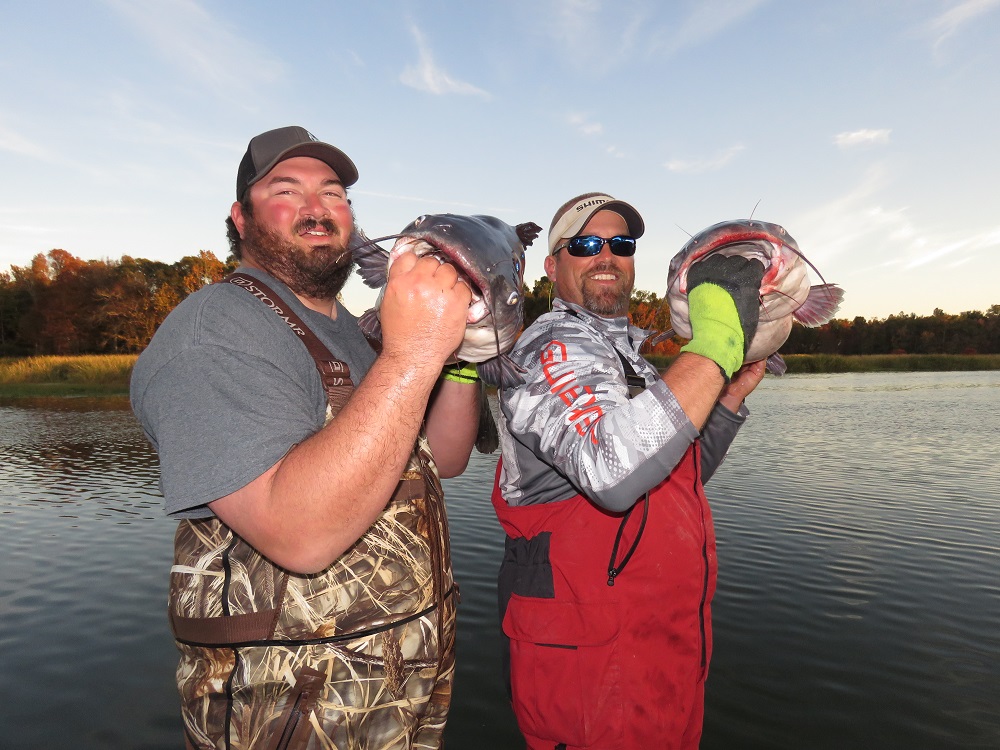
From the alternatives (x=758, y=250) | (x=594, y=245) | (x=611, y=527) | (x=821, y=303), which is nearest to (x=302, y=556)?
(x=611, y=527)

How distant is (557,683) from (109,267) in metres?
90.4

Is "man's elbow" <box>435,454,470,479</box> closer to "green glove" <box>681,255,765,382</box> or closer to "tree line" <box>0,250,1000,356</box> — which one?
"green glove" <box>681,255,765,382</box>

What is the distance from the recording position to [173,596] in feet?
7.63

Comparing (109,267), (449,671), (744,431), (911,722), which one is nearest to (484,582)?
(911,722)

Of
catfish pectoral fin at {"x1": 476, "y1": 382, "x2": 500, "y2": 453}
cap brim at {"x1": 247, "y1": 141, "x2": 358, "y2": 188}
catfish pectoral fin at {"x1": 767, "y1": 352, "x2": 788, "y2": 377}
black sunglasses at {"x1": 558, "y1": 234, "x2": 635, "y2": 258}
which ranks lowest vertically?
catfish pectoral fin at {"x1": 476, "y1": 382, "x2": 500, "y2": 453}

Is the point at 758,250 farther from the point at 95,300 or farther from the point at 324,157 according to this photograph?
the point at 95,300

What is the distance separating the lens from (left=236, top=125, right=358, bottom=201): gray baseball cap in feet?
9.26

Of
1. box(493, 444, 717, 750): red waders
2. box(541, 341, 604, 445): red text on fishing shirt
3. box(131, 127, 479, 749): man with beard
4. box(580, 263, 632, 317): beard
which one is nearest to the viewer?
box(131, 127, 479, 749): man with beard

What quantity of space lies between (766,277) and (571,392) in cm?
86

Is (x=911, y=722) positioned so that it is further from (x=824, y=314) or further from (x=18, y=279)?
(x=18, y=279)

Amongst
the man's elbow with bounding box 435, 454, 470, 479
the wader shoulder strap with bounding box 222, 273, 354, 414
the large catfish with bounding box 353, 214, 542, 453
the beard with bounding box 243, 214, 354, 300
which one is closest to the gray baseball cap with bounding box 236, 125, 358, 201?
the beard with bounding box 243, 214, 354, 300

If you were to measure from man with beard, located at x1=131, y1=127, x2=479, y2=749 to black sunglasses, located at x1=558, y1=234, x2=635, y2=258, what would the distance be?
4.59ft

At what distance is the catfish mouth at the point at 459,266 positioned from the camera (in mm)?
1906

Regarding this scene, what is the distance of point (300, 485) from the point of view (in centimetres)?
176
